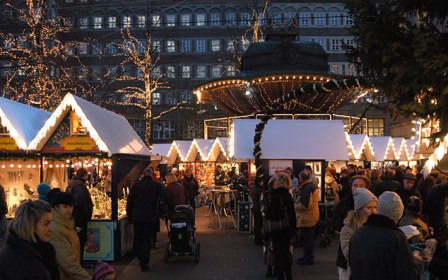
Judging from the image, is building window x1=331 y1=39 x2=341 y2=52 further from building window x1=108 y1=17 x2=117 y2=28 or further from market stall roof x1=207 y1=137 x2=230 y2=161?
market stall roof x1=207 y1=137 x2=230 y2=161

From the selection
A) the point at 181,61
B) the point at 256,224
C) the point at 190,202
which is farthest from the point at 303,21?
the point at 256,224

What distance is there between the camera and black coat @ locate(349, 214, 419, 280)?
4.73m

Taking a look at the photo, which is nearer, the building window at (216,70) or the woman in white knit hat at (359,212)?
the woman in white knit hat at (359,212)

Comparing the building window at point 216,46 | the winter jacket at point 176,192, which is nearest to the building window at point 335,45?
the building window at point 216,46

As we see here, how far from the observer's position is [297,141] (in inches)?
620

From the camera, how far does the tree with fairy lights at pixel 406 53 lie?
623 centimetres

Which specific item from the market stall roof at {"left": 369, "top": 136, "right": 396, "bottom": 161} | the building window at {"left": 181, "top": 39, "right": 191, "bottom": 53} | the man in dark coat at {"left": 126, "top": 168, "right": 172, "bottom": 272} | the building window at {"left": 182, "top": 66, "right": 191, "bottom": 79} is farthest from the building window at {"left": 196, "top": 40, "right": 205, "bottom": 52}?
the man in dark coat at {"left": 126, "top": 168, "right": 172, "bottom": 272}

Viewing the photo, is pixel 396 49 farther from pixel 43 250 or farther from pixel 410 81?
pixel 43 250

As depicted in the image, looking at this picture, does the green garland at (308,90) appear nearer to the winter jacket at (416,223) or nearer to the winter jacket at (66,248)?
the winter jacket at (416,223)

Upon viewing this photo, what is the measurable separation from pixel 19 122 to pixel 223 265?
516 centimetres

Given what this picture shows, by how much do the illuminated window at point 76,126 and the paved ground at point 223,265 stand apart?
9.11ft

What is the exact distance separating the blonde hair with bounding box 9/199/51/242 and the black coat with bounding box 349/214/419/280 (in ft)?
8.35

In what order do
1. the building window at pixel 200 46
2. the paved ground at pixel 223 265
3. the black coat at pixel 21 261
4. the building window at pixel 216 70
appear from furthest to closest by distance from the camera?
the building window at pixel 200 46 → the building window at pixel 216 70 → the paved ground at pixel 223 265 → the black coat at pixel 21 261

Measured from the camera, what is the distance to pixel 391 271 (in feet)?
15.6
